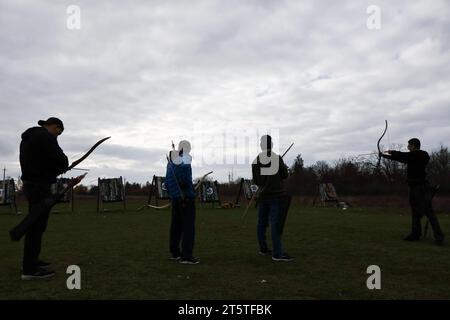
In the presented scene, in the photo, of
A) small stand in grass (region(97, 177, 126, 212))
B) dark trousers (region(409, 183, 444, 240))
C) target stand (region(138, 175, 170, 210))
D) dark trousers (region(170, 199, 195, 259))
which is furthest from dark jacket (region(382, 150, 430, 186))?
small stand in grass (region(97, 177, 126, 212))

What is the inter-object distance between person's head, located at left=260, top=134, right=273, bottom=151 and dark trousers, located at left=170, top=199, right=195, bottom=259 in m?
1.58

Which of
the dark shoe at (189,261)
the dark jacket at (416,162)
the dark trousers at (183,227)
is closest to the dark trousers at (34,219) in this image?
the dark trousers at (183,227)

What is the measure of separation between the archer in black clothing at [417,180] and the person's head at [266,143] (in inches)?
119

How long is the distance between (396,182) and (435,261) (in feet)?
130

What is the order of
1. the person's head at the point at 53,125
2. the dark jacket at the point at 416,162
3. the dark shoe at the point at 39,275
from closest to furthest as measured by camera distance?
1. the dark shoe at the point at 39,275
2. the person's head at the point at 53,125
3. the dark jacket at the point at 416,162

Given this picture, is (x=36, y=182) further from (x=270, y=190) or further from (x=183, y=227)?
(x=270, y=190)

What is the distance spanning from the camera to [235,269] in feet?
22.1

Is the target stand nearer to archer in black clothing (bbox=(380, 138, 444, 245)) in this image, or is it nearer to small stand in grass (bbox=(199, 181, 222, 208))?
small stand in grass (bbox=(199, 181, 222, 208))

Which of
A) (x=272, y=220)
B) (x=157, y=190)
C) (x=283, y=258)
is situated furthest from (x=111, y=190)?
(x=283, y=258)

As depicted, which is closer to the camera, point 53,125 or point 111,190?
point 53,125

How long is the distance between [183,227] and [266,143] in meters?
2.04

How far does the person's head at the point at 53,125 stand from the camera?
6.47 metres

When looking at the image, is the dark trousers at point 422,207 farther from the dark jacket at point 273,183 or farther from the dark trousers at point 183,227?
the dark trousers at point 183,227
